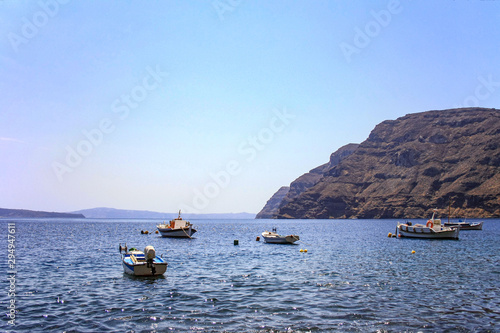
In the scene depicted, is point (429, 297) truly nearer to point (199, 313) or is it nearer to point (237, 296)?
point (237, 296)

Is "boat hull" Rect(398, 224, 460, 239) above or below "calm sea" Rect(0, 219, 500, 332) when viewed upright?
above

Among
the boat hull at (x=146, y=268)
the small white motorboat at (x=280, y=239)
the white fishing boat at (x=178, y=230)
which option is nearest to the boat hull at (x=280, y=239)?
the small white motorboat at (x=280, y=239)

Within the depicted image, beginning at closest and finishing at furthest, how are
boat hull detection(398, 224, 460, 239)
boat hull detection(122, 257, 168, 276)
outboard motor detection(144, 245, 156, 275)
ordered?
boat hull detection(122, 257, 168, 276) < outboard motor detection(144, 245, 156, 275) < boat hull detection(398, 224, 460, 239)

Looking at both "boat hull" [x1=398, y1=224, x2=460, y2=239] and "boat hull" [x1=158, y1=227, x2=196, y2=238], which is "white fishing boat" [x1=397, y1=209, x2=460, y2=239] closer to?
"boat hull" [x1=398, y1=224, x2=460, y2=239]

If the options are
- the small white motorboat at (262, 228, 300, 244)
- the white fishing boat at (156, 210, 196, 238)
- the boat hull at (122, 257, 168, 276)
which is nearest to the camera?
the boat hull at (122, 257, 168, 276)

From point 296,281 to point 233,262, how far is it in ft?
46.8

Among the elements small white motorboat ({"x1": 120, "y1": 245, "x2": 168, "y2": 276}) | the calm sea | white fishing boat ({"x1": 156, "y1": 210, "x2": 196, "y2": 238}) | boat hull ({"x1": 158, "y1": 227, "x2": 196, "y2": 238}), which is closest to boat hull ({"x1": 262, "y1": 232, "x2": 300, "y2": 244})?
white fishing boat ({"x1": 156, "y1": 210, "x2": 196, "y2": 238})

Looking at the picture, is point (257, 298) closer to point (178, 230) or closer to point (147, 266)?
point (147, 266)

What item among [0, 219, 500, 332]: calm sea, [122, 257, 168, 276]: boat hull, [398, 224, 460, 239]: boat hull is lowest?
[0, 219, 500, 332]: calm sea

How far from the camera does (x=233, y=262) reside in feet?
140

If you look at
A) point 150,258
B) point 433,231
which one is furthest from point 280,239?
point 150,258

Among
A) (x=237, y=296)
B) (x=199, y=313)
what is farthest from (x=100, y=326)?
(x=237, y=296)

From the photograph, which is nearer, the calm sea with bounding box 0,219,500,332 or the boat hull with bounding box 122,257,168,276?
the calm sea with bounding box 0,219,500,332

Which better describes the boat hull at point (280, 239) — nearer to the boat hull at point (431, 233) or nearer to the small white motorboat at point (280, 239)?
the small white motorboat at point (280, 239)
